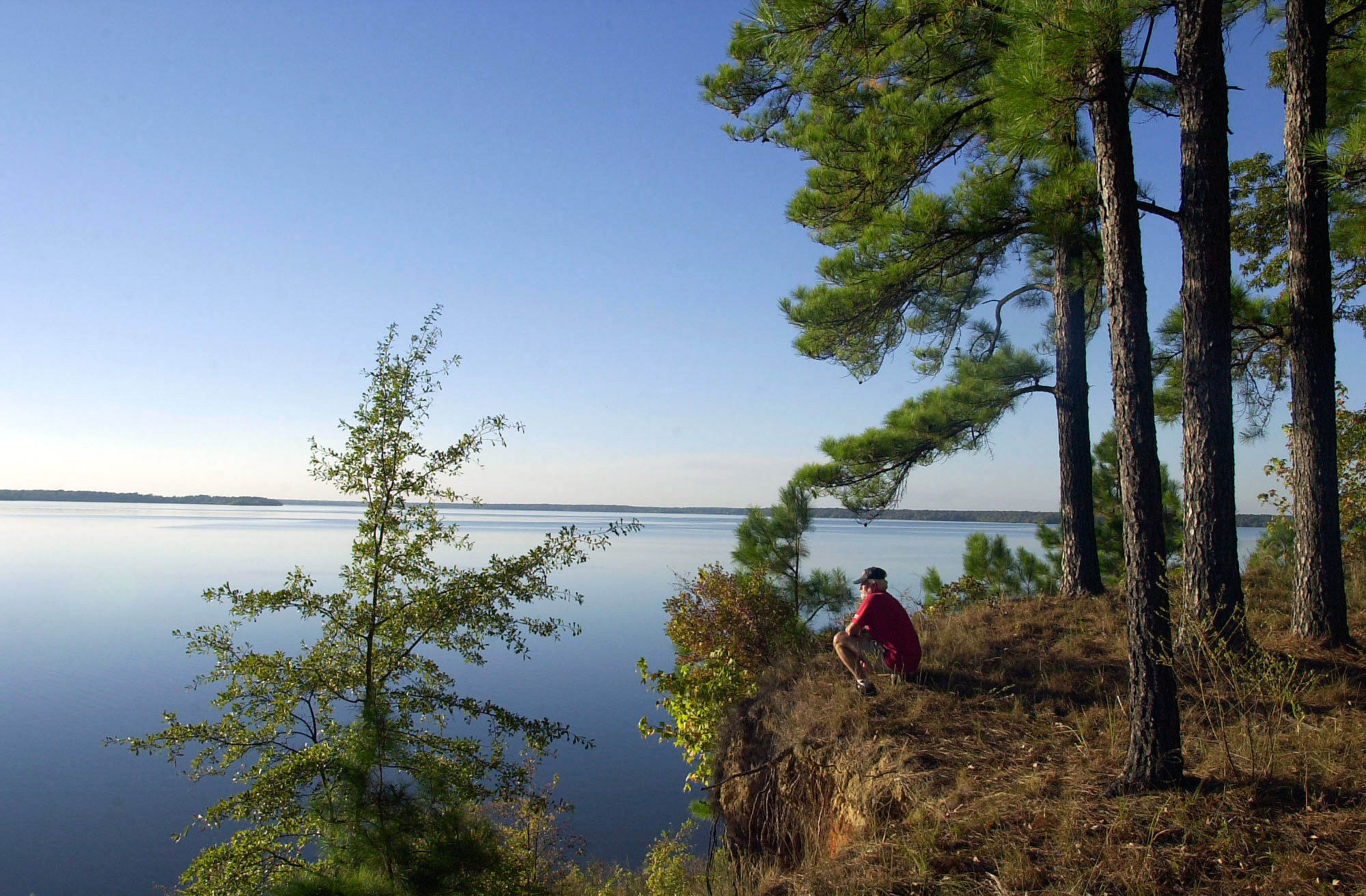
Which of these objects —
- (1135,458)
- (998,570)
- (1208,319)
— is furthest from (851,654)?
(998,570)

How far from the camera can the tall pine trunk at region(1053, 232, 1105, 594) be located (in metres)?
10.2

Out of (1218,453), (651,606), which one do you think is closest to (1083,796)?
(1218,453)

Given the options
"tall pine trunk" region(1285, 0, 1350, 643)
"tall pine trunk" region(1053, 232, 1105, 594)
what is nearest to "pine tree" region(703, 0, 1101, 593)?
"tall pine trunk" region(1053, 232, 1105, 594)

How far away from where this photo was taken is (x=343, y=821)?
6.11 meters

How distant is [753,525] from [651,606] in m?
15.6

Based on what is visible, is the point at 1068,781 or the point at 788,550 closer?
the point at 1068,781

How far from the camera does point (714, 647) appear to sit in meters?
9.97

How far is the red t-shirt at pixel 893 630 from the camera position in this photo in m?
7.18

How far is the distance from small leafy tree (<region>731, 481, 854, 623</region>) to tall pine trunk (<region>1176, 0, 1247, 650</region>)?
5.69 m

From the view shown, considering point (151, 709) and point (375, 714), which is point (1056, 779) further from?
point (151, 709)

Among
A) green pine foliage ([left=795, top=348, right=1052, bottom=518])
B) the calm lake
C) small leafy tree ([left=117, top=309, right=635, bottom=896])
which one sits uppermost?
green pine foliage ([left=795, top=348, right=1052, bottom=518])

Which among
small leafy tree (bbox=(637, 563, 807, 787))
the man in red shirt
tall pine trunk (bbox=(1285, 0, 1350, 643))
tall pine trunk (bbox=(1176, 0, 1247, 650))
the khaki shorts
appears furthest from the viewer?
small leafy tree (bbox=(637, 563, 807, 787))

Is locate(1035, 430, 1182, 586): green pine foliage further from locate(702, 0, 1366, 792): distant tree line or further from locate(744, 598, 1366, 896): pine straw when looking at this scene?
locate(744, 598, 1366, 896): pine straw

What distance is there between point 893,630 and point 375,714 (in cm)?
459
